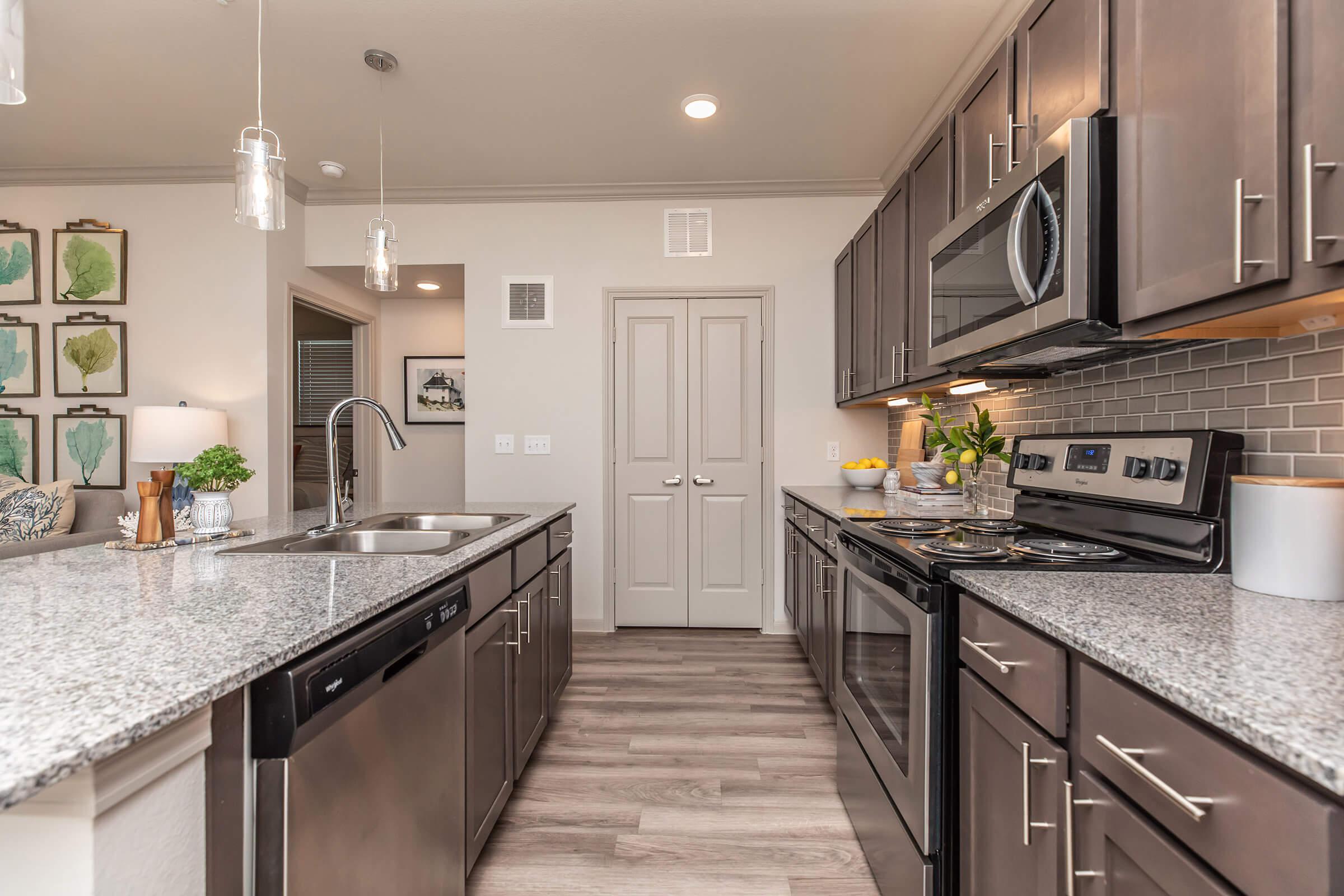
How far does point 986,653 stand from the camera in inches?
44.1

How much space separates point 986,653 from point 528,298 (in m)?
3.28

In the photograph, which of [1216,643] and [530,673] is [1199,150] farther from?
[530,673]

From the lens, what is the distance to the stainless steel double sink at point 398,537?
4.99 ft

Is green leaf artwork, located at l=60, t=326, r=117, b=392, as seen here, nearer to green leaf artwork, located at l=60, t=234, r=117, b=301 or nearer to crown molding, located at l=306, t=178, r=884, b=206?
green leaf artwork, located at l=60, t=234, r=117, b=301

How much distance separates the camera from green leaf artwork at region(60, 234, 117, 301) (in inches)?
139

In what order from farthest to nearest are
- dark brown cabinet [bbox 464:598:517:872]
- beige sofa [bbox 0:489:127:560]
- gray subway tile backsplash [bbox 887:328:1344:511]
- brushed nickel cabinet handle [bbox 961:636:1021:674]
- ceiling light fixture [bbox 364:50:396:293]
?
beige sofa [bbox 0:489:127:560] < ceiling light fixture [bbox 364:50:396:293] < dark brown cabinet [bbox 464:598:517:872] < gray subway tile backsplash [bbox 887:328:1344:511] < brushed nickel cabinet handle [bbox 961:636:1021:674]

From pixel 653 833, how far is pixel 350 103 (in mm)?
3191

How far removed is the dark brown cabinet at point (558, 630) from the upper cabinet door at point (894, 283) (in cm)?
161

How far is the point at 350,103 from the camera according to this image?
279cm

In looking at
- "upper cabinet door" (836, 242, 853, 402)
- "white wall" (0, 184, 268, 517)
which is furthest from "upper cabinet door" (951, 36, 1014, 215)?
"white wall" (0, 184, 268, 517)

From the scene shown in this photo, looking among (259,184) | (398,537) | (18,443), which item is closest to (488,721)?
(398,537)

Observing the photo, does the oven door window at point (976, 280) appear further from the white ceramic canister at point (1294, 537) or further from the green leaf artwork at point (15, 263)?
the green leaf artwork at point (15, 263)

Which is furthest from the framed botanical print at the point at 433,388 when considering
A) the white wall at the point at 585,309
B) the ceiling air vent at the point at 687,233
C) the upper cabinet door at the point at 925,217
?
the upper cabinet door at the point at 925,217

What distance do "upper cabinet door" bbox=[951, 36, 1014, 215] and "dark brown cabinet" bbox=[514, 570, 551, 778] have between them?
1820mm
